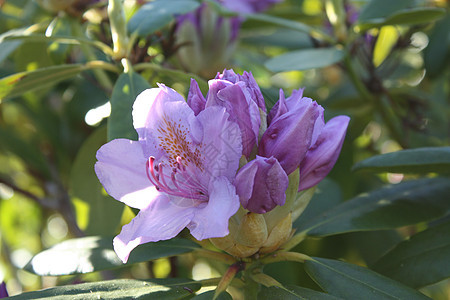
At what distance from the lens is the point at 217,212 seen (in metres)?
0.76

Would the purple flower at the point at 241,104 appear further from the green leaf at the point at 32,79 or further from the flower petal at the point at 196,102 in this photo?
the green leaf at the point at 32,79

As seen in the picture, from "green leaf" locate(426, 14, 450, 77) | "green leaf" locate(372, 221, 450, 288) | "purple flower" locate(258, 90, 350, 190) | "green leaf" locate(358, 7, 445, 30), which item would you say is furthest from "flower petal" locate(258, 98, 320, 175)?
"green leaf" locate(426, 14, 450, 77)

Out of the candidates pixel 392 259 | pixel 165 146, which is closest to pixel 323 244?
pixel 392 259

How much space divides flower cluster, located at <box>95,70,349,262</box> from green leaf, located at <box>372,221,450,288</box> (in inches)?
10.8

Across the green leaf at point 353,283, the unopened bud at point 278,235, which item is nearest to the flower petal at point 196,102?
the unopened bud at point 278,235

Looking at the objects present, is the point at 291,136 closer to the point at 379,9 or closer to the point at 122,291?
the point at 122,291

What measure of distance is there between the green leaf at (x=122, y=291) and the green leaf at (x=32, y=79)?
46 cm

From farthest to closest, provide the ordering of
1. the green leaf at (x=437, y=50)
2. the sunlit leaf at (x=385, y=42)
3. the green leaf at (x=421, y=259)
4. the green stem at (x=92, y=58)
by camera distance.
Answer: the sunlit leaf at (x=385, y=42), the green leaf at (x=437, y=50), the green stem at (x=92, y=58), the green leaf at (x=421, y=259)

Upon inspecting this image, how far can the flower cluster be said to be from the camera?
2.61 feet

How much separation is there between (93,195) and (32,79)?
0.33 m

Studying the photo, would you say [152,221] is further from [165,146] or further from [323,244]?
[323,244]

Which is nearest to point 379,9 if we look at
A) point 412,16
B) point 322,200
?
point 412,16

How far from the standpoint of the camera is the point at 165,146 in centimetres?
90

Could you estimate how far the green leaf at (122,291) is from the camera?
2.83ft
